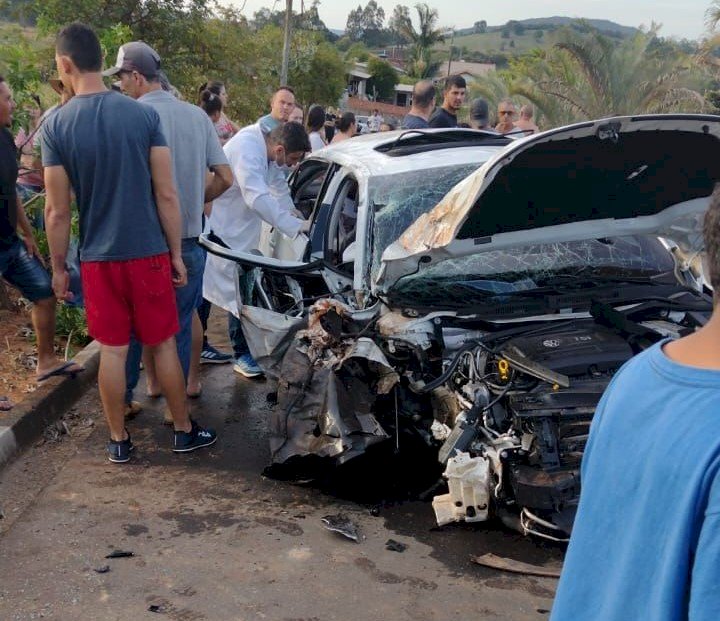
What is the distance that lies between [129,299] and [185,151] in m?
1.05

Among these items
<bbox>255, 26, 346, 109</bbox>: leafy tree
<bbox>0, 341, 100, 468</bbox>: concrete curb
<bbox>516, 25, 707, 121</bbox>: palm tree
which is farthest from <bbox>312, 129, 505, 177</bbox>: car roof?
<bbox>255, 26, 346, 109</bbox>: leafy tree

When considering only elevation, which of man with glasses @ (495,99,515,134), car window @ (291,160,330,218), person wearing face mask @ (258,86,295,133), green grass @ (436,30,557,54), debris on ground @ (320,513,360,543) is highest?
green grass @ (436,30,557,54)

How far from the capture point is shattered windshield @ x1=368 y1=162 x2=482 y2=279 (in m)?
4.95

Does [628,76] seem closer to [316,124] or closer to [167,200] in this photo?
[316,124]

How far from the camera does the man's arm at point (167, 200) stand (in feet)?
15.7

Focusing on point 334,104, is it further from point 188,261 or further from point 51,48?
point 188,261

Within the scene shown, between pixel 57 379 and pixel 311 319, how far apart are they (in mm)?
2258

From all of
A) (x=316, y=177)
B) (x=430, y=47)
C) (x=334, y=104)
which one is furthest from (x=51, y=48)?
(x=430, y=47)

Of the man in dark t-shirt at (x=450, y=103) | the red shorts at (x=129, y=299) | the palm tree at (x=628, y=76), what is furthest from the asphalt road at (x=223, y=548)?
the palm tree at (x=628, y=76)

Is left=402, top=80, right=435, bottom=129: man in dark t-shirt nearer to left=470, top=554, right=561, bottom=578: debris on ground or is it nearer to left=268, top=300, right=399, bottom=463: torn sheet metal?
left=268, top=300, right=399, bottom=463: torn sheet metal

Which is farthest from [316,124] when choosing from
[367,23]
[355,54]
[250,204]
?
[367,23]

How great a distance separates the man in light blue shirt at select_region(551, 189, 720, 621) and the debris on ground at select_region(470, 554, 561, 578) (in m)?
2.46

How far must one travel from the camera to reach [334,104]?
45.8m

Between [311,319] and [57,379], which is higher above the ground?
[311,319]
